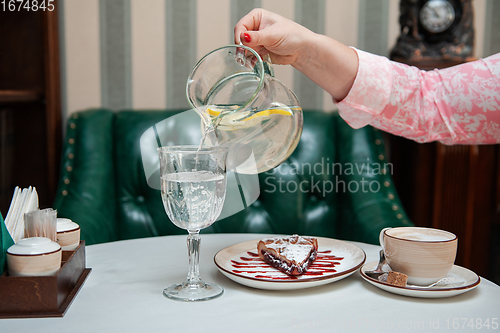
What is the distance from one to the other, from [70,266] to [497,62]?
992 mm

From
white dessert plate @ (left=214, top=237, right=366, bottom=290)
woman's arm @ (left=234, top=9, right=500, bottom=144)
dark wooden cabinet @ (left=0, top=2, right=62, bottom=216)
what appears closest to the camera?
white dessert plate @ (left=214, top=237, right=366, bottom=290)

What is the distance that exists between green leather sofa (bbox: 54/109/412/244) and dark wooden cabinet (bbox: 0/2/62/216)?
0.19 m

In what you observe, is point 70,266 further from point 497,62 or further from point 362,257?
point 497,62

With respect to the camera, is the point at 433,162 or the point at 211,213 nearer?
the point at 211,213

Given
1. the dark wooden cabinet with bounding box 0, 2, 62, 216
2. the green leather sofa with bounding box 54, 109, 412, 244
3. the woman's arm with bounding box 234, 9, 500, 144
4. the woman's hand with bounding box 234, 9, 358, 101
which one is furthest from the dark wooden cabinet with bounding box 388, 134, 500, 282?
the dark wooden cabinet with bounding box 0, 2, 62, 216

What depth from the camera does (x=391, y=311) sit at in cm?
66

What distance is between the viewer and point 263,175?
5.63 ft

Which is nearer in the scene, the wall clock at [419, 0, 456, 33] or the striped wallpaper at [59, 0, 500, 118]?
the wall clock at [419, 0, 456, 33]

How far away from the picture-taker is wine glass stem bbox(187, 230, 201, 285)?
0.73m

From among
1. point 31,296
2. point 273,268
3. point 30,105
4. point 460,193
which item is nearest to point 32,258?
point 31,296

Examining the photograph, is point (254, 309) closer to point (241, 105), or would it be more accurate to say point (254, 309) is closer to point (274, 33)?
point (241, 105)

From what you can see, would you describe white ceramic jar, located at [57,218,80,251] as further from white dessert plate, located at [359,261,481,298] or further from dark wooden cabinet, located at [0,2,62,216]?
dark wooden cabinet, located at [0,2,62,216]

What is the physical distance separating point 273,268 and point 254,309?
0.14 metres

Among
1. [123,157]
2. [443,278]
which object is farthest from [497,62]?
[123,157]
